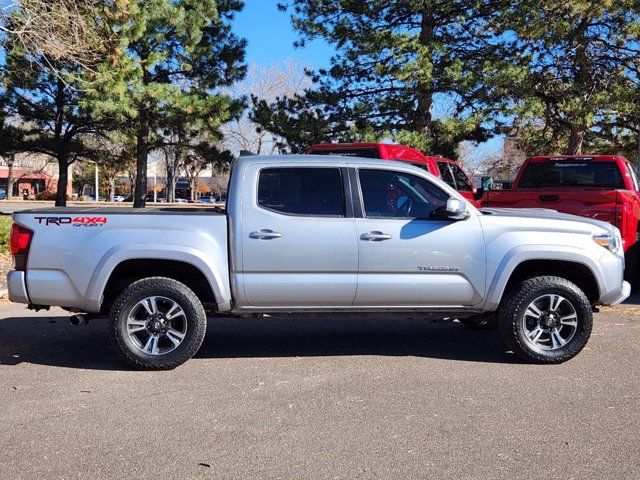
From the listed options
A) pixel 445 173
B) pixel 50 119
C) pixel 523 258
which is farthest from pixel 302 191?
pixel 50 119

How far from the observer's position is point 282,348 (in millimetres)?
6711

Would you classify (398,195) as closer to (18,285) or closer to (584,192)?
(18,285)

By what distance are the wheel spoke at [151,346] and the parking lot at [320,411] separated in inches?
7.7

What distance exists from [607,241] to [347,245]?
251 centimetres

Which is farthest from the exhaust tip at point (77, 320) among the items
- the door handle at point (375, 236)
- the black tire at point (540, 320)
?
the black tire at point (540, 320)

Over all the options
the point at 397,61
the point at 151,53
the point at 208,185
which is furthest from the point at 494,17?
the point at 208,185

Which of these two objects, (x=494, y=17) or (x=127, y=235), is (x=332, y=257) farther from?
(x=494, y=17)

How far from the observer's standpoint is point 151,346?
573cm

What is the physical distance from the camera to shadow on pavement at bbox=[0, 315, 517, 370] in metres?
6.34

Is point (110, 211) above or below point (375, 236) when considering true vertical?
above

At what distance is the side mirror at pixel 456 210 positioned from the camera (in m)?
5.71

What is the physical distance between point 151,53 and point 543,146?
16356 millimetres

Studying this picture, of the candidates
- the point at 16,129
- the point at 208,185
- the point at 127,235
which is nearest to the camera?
the point at 127,235

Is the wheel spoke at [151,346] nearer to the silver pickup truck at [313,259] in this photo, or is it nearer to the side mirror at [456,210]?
the silver pickup truck at [313,259]
